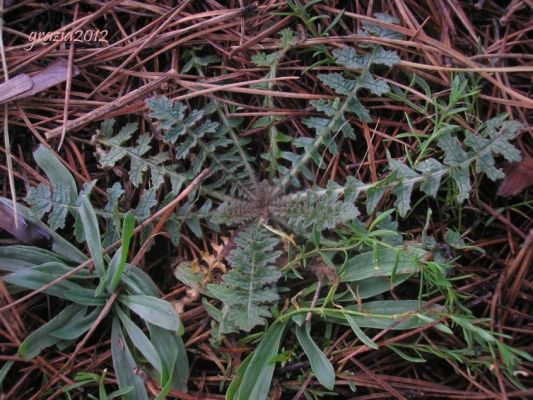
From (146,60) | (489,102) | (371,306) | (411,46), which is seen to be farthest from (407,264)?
(146,60)

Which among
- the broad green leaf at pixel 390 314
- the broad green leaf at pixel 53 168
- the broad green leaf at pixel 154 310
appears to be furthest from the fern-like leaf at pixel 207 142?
the broad green leaf at pixel 390 314

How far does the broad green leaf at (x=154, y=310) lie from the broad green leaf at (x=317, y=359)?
1.47ft

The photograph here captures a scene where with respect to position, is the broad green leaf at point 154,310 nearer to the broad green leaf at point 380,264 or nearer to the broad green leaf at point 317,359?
the broad green leaf at point 317,359

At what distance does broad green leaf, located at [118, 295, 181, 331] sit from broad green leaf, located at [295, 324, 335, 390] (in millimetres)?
447

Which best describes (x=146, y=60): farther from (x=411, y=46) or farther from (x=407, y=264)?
(x=407, y=264)

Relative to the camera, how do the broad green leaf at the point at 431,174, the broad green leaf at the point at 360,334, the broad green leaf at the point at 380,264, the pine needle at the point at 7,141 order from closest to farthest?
the broad green leaf at the point at 360,334 → the broad green leaf at the point at 380,264 → the broad green leaf at the point at 431,174 → the pine needle at the point at 7,141

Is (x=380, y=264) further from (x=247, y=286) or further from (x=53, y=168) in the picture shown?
(x=53, y=168)

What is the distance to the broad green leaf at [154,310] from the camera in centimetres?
185

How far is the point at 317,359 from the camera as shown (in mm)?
1840

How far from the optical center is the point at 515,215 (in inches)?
79.7

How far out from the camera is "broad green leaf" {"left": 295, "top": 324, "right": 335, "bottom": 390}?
1.79m

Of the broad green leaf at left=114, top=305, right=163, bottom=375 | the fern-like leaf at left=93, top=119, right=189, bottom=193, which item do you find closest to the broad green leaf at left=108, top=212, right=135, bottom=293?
the broad green leaf at left=114, top=305, right=163, bottom=375

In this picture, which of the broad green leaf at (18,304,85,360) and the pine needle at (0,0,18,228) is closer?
the broad green leaf at (18,304,85,360)

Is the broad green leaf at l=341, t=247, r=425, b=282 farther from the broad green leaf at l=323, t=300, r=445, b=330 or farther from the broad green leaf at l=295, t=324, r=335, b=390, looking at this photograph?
the broad green leaf at l=295, t=324, r=335, b=390
